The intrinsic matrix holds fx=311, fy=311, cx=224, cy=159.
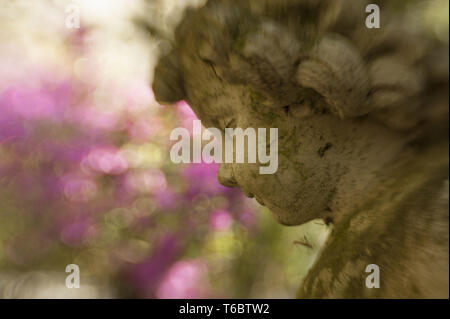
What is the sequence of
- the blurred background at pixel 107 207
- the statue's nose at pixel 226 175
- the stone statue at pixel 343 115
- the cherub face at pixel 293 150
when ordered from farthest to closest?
the blurred background at pixel 107 207
the statue's nose at pixel 226 175
the cherub face at pixel 293 150
the stone statue at pixel 343 115

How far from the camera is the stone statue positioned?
1.36ft

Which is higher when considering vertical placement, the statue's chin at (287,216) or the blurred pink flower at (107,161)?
the blurred pink flower at (107,161)

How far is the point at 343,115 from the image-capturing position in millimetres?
462

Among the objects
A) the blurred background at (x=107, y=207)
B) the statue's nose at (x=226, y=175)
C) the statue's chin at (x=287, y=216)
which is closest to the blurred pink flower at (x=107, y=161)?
the blurred background at (x=107, y=207)

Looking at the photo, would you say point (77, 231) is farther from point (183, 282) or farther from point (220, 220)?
point (220, 220)

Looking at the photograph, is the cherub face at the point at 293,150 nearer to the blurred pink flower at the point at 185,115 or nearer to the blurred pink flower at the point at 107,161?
the blurred pink flower at the point at 185,115

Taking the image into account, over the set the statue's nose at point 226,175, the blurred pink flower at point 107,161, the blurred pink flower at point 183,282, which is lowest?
the blurred pink flower at point 183,282

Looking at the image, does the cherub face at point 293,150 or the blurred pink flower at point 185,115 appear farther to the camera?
the blurred pink flower at point 185,115

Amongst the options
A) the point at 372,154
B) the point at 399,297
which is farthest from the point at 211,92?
the point at 399,297

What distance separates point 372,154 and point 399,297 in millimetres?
218

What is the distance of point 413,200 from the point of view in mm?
420

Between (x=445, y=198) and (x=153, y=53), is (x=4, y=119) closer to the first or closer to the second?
(x=153, y=53)

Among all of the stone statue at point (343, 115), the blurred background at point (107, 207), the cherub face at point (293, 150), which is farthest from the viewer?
the blurred background at point (107, 207)

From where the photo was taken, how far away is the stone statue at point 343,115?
0.41 metres
